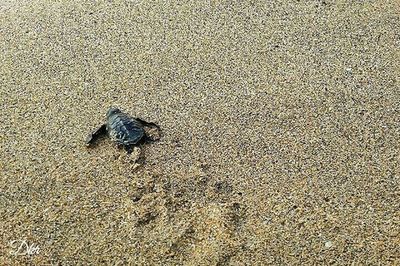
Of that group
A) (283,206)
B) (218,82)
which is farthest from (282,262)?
(218,82)

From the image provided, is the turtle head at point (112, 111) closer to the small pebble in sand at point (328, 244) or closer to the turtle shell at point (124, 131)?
the turtle shell at point (124, 131)

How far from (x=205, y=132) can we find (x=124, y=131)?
0.38 metres

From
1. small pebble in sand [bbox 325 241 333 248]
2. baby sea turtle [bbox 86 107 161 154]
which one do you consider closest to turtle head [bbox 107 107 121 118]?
baby sea turtle [bbox 86 107 161 154]

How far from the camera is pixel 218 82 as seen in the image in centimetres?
285

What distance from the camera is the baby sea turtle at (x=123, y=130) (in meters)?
2.49

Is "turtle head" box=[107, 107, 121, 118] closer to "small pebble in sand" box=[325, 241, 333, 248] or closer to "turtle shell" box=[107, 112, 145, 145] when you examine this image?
"turtle shell" box=[107, 112, 145, 145]

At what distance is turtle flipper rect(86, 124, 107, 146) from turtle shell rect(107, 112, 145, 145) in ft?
0.17

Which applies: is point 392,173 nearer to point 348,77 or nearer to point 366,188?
point 366,188

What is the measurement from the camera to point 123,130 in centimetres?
249

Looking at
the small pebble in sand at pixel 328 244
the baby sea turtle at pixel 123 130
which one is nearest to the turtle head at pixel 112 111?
the baby sea turtle at pixel 123 130

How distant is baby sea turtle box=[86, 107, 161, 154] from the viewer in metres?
2.49

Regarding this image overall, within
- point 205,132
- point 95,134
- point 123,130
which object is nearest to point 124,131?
point 123,130

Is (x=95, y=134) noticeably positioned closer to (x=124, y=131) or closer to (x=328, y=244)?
(x=124, y=131)

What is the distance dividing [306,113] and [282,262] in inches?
33.7
